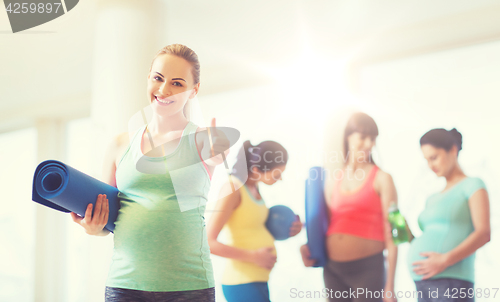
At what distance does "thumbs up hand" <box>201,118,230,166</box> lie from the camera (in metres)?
0.79

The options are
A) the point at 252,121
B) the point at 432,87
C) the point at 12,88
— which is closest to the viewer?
the point at 432,87

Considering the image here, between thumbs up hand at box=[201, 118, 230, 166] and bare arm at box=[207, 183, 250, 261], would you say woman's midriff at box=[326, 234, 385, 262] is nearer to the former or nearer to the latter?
bare arm at box=[207, 183, 250, 261]

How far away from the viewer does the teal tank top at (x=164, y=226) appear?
0.77 meters

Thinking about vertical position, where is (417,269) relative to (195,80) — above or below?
below

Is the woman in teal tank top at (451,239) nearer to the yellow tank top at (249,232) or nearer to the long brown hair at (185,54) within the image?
the yellow tank top at (249,232)

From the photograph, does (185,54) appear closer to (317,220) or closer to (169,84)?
(169,84)

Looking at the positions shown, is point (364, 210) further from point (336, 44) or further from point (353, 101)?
point (336, 44)

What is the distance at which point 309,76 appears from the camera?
7.52 feet

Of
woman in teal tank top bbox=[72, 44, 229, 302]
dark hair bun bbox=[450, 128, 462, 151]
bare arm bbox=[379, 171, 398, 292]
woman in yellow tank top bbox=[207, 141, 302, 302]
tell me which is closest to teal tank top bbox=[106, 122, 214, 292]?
woman in teal tank top bbox=[72, 44, 229, 302]

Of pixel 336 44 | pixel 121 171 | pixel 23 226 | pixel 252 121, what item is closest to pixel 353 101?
pixel 336 44

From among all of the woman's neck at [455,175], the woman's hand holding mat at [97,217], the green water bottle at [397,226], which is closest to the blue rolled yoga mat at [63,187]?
the woman's hand holding mat at [97,217]

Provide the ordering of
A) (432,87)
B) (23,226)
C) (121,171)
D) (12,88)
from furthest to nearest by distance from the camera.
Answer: (23,226)
(12,88)
(432,87)
(121,171)

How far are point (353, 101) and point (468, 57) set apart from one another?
1.93ft

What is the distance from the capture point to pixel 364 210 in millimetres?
1787
